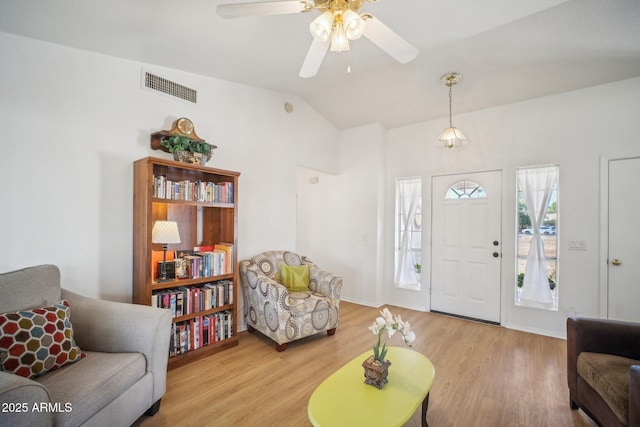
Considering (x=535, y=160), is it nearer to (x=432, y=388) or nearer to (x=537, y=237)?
(x=537, y=237)

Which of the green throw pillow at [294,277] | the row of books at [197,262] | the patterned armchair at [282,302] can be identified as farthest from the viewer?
the green throw pillow at [294,277]

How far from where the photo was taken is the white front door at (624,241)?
110 inches

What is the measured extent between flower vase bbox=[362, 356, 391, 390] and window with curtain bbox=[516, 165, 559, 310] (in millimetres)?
2781

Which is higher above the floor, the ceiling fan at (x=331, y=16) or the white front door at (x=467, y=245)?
the ceiling fan at (x=331, y=16)

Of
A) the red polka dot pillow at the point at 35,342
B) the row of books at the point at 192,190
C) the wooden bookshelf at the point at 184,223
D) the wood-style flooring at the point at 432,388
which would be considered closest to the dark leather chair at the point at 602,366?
the wood-style flooring at the point at 432,388

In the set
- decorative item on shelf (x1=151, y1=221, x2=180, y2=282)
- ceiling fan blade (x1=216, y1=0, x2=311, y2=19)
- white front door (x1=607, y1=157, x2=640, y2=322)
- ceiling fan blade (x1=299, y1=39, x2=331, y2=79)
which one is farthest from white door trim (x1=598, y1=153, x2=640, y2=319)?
decorative item on shelf (x1=151, y1=221, x2=180, y2=282)

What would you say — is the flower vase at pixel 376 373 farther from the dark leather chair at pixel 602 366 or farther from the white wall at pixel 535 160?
the white wall at pixel 535 160

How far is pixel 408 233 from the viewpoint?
14.0ft

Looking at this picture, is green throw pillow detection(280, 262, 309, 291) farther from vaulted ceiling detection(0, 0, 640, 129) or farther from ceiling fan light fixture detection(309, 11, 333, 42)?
ceiling fan light fixture detection(309, 11, 333, 42)

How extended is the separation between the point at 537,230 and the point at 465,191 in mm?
938

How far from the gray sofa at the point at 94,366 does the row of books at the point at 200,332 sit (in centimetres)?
63

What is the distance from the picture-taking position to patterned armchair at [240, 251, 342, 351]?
8.87 feet

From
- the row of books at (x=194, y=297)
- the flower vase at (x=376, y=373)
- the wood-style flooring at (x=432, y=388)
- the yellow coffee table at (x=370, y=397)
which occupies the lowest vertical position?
the wood-style flooring at (x=432, y=388)

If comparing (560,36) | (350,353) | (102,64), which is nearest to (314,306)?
(350,353)
